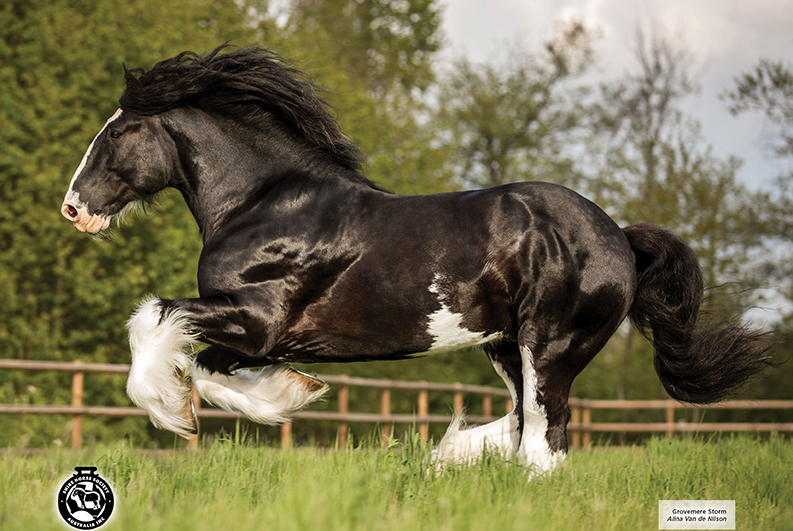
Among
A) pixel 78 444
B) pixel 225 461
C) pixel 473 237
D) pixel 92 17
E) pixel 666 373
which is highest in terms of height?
pixel 92 17

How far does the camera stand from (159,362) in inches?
147

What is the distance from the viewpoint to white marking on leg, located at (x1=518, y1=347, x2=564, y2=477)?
12.9 ft

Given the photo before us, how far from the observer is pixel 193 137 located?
430 cm

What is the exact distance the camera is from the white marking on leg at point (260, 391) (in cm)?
397

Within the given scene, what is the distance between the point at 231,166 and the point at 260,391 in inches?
50.5

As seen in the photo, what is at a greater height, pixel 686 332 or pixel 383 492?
pixel 686 332

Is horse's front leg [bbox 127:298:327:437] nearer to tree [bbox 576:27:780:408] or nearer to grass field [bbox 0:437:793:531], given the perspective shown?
grass field [bbox 0:437:793:531]

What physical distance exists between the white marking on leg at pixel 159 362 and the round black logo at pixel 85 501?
0.68m

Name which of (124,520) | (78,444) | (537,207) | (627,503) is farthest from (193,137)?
(78,444)

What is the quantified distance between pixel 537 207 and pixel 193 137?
1987 mm

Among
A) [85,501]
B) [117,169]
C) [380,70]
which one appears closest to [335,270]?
[117,169]

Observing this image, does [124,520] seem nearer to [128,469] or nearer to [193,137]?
[128,469]

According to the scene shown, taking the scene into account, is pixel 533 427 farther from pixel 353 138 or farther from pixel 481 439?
pixel 353 138

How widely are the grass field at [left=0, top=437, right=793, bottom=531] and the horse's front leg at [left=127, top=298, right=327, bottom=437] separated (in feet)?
1.00
